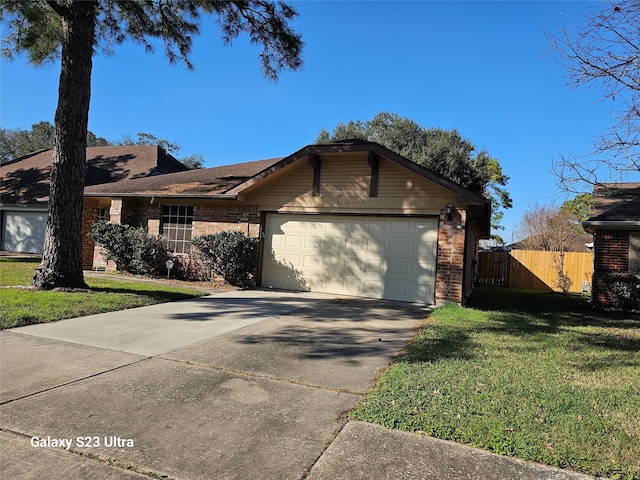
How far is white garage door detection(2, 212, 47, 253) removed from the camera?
2189 centimetres

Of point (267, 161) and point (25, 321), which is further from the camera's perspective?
point (267, 161)

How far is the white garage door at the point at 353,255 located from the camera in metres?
10.8

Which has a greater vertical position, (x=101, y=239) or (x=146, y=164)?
(x=146, y=164)

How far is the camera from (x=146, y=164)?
78.7ft

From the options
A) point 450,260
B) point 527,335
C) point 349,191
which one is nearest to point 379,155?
point 349,191

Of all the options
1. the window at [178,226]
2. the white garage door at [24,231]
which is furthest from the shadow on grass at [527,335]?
the white garage door at [24,231]

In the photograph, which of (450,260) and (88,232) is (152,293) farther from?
(88,232)

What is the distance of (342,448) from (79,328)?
4973mm

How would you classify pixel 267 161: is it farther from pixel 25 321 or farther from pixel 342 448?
pixel 342 448

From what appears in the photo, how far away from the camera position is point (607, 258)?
11.6 m

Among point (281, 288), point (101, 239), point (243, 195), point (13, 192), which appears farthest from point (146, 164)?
point (281, 288)

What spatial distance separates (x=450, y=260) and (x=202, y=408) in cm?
786

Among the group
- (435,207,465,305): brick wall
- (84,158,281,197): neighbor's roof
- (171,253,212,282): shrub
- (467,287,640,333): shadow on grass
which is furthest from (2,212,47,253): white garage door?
(467,287,640,333): shadow on grass

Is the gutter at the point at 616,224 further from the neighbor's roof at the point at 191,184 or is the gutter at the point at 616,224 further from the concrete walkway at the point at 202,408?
the neighbor's roof at the point at 191,184
